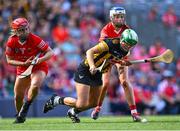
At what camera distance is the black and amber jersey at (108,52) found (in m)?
13.3

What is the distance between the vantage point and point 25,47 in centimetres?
1415

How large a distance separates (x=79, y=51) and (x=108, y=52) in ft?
29.7

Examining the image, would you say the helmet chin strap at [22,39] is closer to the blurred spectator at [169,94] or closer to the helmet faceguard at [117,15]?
the helmet faceguard at [117,15]

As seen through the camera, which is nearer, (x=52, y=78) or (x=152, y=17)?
(x=52, y=78)

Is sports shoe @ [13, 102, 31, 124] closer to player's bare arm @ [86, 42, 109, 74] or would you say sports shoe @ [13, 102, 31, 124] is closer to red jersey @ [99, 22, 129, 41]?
player's bare arm @ [86, 42, 109, 74]

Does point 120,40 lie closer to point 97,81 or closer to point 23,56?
point 97,81

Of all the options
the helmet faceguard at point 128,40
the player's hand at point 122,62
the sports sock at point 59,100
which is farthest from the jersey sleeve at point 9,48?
the helmet faceguard at point 128,40

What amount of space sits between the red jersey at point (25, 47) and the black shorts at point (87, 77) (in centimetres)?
87

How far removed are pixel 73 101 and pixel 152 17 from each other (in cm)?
1103

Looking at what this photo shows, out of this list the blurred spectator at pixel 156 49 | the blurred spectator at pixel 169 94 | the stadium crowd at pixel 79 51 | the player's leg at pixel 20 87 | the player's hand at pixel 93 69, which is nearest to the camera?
the player's hand at pixel 93 69

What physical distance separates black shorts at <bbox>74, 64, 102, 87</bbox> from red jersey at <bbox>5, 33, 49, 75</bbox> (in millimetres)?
873

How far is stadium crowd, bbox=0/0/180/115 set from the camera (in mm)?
21203

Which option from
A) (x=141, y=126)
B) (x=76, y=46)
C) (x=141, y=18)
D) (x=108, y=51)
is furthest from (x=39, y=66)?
(x=141, y=18)

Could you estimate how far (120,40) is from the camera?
13289 mm
